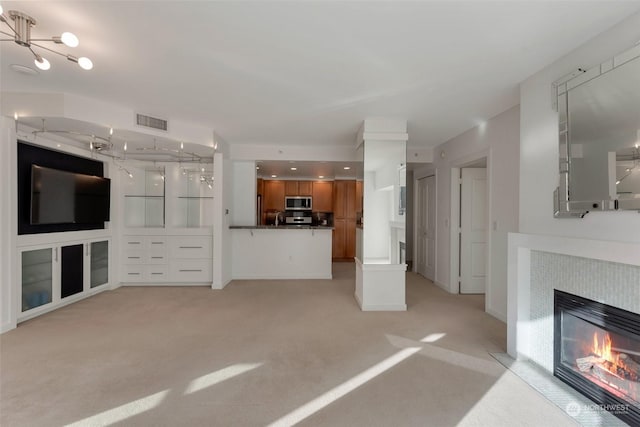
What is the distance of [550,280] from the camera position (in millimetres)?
2416

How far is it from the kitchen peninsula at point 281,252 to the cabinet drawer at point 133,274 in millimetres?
1581

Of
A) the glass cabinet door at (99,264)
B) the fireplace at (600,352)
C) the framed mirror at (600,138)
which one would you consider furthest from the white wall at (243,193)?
the fireplace at (600,352)

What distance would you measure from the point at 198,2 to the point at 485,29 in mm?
1868

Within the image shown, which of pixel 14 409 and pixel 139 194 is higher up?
pixel 139 194

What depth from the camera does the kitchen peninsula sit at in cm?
591

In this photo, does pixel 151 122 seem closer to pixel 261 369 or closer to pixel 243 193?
pixel 243 193

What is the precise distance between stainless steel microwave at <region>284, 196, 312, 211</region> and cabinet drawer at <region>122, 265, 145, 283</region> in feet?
13.4

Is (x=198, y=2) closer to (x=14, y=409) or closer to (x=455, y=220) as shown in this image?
(x=14, y=409)

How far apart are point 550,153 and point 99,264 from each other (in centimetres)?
616

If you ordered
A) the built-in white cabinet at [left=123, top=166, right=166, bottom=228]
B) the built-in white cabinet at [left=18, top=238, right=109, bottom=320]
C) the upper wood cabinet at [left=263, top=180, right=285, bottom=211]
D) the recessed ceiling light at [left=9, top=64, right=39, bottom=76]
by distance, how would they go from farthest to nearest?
the upper wood cabinet at [left=263, top=180, right=285, bottom=211] < the built-in white cabinet at [left=123, top=166, right=166, bottom=228] < the built-in white cabinet at [left=18, top=238, right=109, bottom=320] < the recessed ceiling light at [left=9, top=64, right=39, bottom=76]

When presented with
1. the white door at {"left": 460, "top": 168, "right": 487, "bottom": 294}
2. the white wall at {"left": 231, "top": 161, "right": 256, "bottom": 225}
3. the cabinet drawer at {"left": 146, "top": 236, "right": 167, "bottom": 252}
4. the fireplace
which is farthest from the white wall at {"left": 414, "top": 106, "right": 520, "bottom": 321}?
the cabinet drawer at {"left": 146, "top": 236, "right": 167, "bottom": 252}

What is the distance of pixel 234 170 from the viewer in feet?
19.7

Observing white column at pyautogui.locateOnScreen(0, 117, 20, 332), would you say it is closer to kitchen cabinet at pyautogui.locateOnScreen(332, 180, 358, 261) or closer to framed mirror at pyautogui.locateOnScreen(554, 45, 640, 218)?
framed mirror at pyautogui.locateOnScreen(554, 45, 640, 218)

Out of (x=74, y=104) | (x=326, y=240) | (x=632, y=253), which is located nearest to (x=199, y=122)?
(x=74, y=104)
